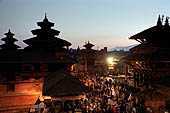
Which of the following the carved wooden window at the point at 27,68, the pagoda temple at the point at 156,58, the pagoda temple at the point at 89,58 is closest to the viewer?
the pagoda temple at the point at 156,58

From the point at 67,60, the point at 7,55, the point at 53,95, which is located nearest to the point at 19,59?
the point at 7,55

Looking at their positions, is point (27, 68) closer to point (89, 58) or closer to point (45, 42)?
point (45, 42)

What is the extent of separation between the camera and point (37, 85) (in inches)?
715

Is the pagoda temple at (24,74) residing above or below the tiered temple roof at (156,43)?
below

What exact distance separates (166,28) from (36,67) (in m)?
16.2

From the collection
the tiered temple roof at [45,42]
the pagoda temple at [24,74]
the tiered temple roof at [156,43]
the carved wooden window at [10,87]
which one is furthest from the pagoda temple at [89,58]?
the carved wooden window at [10,87]

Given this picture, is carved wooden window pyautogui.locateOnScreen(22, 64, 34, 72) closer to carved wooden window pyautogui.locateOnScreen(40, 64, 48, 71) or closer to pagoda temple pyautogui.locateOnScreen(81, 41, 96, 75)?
carved wooden window pyautogui.locateOnScreen(40, 64, 48, 71)

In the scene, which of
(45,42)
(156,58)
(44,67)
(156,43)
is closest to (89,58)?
(45,42)

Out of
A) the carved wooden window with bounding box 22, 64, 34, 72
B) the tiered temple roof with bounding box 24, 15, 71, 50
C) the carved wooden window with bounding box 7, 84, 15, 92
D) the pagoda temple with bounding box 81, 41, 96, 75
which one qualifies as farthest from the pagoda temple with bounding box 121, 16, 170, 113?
the pagoda temple with bounding box 81, 41, 96, 75

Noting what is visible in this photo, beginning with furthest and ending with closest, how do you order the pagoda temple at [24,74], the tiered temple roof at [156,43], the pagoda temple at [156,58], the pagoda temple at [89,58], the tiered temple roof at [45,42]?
the pagoda temple at [89,58] → the tiered temple roof at [45,42] → the pagoda temple at [24,74] → the tiered temple roof at [156,43] → the pagoda temple at [156,58]

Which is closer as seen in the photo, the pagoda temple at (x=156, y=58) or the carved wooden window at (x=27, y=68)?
the pagoda temple at (x=156, y=58)

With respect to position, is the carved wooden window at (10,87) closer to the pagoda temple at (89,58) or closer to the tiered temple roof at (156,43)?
the tiered temple roof at (156,43)

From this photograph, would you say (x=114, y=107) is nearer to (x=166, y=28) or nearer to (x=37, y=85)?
(x=37, y=85)

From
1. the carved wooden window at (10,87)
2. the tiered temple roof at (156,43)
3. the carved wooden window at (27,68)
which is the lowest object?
the carved wooden window at (10,87)
